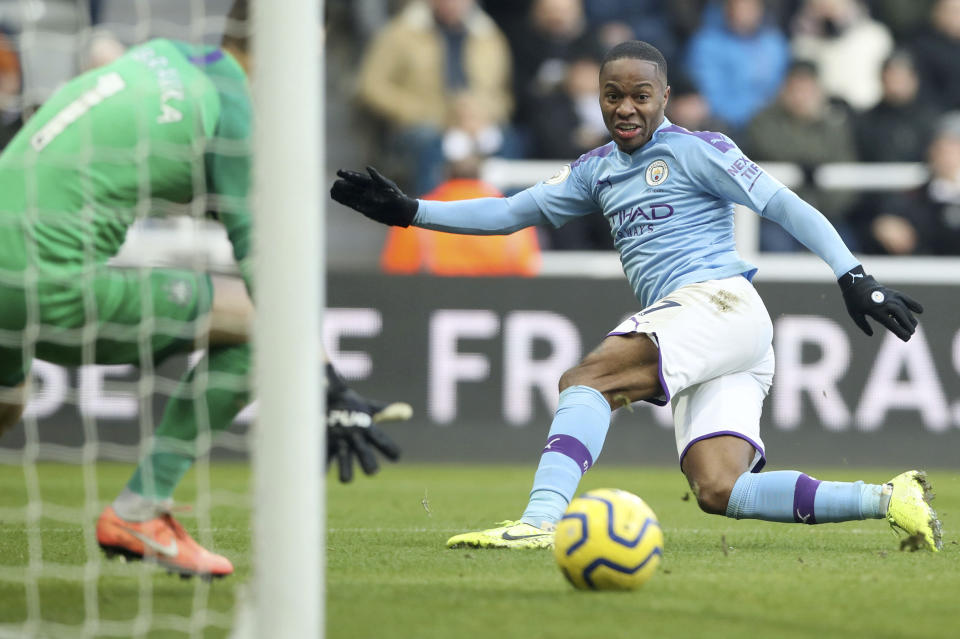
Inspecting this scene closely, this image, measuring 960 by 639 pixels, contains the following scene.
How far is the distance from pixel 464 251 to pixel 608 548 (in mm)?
6055

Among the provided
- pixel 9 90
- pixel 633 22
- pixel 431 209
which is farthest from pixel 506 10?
pixel 431 209

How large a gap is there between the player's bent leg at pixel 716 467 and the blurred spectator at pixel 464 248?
4779mm

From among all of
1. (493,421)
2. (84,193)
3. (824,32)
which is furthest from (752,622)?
(824,32)

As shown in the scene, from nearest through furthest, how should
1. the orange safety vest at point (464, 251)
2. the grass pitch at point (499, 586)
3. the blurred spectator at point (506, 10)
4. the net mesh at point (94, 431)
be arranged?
the grass pitch at point (499, 586)
the net mesh at point (94, 431)
the orange safety vest at point (464, 251)
the blurred spectator at point (506, 10)

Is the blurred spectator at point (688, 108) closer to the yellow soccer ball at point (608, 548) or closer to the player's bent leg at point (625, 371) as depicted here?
the player's bent leg at point (625, 371)

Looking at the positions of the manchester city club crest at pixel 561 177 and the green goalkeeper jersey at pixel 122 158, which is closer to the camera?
the green goalkeeper jersey at pixel 122 158

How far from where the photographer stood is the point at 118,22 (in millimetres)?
11398

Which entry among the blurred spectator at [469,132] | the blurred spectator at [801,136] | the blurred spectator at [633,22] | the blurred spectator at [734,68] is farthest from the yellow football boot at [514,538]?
the blurred spectator at [734,68]

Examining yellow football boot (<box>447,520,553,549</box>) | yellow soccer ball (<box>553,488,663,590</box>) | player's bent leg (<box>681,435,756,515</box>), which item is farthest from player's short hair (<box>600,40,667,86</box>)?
yellow soccer ball (<box>553,488,663,590</box>)

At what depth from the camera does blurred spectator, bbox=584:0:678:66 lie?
1124cm

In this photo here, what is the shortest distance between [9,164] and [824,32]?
8.90 meters

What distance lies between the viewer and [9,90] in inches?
356

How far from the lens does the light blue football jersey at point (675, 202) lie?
5.39m

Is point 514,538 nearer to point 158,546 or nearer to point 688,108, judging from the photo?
point 158,546
